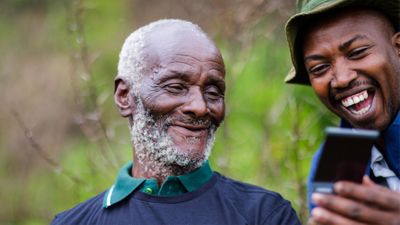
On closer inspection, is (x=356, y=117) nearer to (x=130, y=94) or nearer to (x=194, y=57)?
(x=194, y=57)

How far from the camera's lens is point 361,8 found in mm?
3090

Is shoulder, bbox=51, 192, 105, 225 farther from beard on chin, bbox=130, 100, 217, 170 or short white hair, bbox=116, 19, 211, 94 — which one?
short white hair, bbox=116, 19, 211, 94

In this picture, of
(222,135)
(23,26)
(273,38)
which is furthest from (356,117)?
(23,26)

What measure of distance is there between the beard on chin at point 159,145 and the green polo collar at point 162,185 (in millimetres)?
57

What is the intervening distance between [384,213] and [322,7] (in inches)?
50.4

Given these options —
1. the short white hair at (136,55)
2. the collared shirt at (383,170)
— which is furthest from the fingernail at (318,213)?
the short white hair at (136,55)

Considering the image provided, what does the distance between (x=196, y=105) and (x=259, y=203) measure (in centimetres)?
54

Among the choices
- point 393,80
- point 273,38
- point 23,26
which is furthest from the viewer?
point 23,26

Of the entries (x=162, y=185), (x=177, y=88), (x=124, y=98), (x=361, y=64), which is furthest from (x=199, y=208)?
(x=361, y=64)

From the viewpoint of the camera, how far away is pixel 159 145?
3215 millimetres

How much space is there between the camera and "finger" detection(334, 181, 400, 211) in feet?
6.64

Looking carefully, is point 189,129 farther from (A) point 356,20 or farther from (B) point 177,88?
(A) point 356,20

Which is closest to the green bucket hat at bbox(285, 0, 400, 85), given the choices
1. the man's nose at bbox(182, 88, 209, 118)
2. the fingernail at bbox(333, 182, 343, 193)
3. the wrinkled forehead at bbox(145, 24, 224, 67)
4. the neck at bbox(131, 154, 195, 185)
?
the wrinkled forehead at bbox(145, 24, 224, 67)

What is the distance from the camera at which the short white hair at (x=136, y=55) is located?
3.36 m
